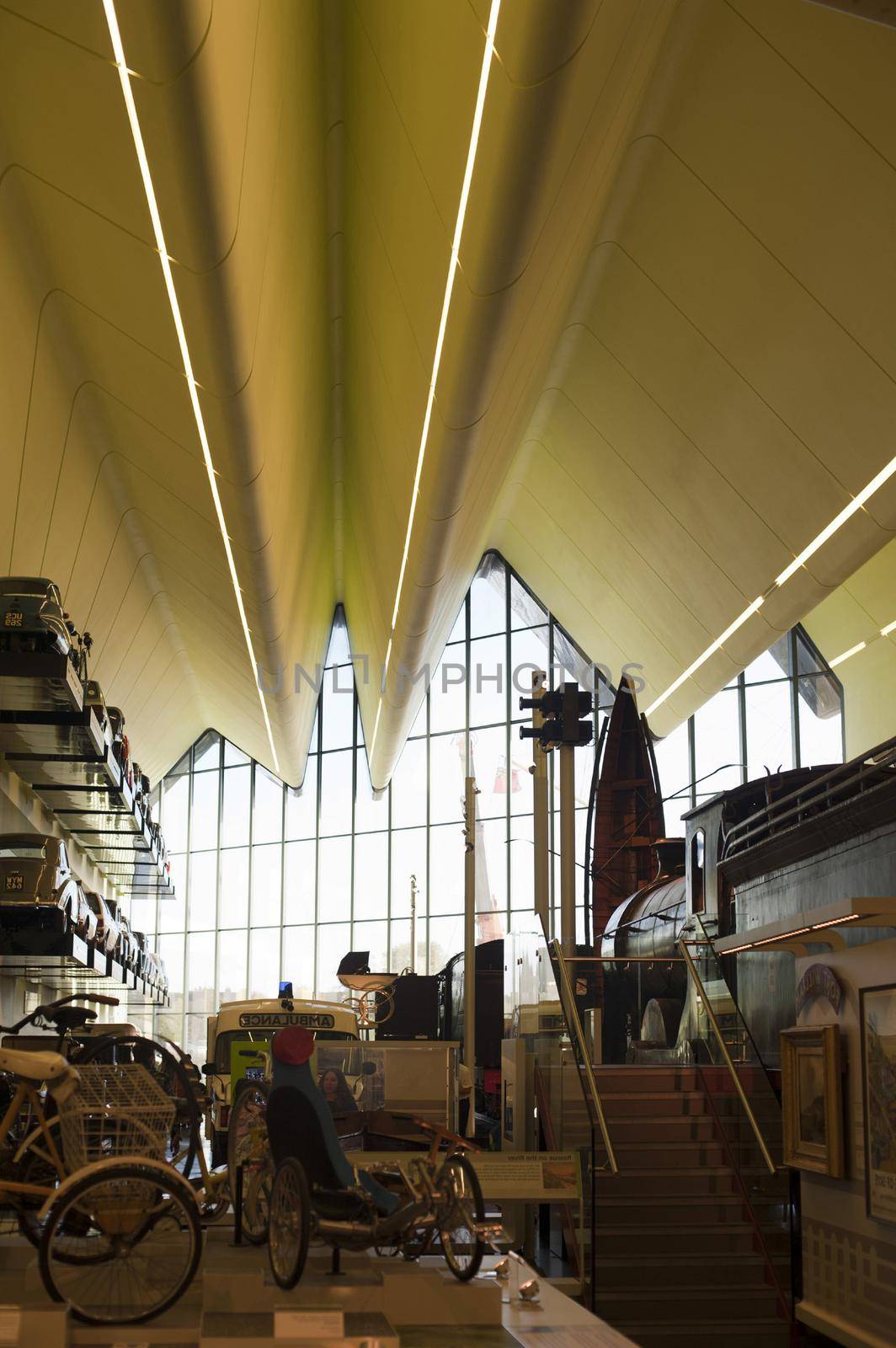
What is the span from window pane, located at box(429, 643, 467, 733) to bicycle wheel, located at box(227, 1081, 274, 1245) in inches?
1046

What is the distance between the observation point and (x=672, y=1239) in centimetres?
1023

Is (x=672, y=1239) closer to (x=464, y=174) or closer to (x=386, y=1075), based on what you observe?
(x=386, y=1075)

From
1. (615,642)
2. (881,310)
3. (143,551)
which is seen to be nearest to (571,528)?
(615,642)

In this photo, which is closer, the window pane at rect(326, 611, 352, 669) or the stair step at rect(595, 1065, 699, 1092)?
the stair step at rect(595, 1065, 699, 1092)

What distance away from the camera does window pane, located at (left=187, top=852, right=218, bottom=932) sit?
3712 cm

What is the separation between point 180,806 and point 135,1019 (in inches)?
242

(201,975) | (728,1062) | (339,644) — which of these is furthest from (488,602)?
(728,1062)

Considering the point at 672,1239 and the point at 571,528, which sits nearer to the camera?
the point at 672,1239

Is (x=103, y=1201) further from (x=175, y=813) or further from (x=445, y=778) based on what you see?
(x=175, y=813)

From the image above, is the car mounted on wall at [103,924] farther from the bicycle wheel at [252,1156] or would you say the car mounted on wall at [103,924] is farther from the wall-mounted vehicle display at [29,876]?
the bicycle wheel at [252,1156]

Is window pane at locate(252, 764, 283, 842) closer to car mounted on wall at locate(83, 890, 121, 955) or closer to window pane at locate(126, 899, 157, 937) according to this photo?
window pane at locate(126, 899, 157, 937)

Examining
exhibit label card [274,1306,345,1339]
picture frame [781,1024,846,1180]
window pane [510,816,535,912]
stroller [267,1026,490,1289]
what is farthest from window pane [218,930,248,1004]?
exhibit label card [274,1306,345,1339]

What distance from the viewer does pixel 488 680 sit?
110ft

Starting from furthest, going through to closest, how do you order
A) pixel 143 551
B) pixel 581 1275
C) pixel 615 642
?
pixel 615 642 < pixel 143 551 < pixel 581 1275
